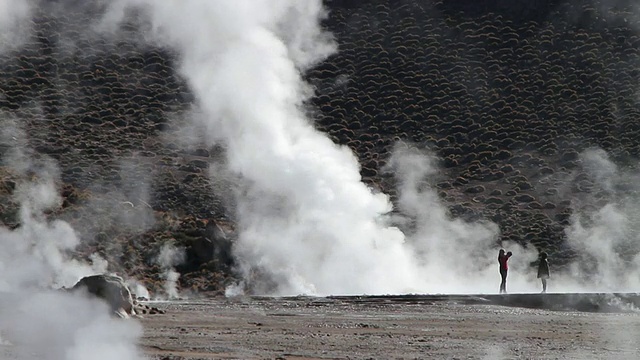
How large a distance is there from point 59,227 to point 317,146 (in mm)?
9695

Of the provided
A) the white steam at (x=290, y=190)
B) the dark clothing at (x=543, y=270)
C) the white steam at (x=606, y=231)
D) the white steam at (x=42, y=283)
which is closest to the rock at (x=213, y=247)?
the white steam at (x=290, y=190)

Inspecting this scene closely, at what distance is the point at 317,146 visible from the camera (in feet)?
133

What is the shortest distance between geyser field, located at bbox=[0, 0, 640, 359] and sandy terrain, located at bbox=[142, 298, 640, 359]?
0.34 ft

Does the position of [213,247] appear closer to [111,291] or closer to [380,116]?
[111,291]

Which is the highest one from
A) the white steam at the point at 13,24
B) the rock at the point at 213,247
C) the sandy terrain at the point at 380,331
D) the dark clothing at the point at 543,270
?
the white steam at the point at 13,24

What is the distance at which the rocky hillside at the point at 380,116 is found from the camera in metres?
39.8

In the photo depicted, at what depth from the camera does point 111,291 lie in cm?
1880

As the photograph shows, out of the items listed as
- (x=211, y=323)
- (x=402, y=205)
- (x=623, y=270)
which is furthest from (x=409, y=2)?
(x=211, y=323)

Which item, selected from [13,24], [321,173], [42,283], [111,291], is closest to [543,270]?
[321,173]

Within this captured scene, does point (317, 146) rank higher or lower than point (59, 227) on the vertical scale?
higher

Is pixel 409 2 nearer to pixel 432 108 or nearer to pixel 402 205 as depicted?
pixel 432 108

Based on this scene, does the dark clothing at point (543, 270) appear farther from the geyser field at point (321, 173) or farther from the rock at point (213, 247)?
the rock at point (213, 247)

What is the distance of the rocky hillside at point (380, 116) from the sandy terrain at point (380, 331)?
9.54 meters

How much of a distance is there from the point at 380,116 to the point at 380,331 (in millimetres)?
37250
